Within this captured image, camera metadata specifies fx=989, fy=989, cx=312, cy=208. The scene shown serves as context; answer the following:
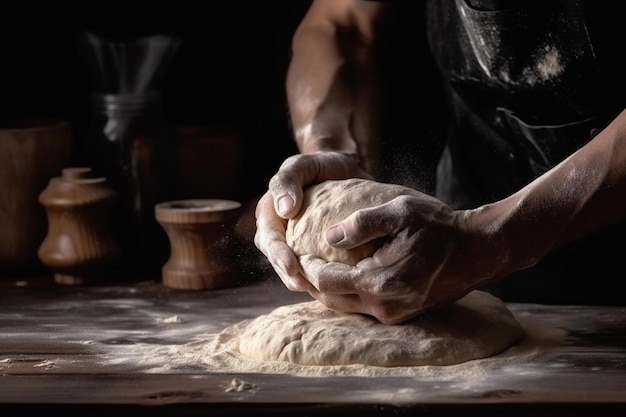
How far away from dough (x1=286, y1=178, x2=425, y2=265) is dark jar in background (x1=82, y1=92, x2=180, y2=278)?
827 millimetres

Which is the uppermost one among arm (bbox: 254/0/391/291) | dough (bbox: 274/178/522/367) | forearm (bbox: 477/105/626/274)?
arm (bbox: 254/0/391/291)

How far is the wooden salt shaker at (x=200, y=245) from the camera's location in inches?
92.1

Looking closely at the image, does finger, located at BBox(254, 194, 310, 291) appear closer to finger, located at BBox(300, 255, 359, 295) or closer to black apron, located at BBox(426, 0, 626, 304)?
finger, located at BBox(300, 255, 359, 295)

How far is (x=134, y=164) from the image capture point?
2588 millimetres

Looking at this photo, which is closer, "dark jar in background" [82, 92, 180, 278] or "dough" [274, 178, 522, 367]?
"dough" [274, 178, 522, 367]

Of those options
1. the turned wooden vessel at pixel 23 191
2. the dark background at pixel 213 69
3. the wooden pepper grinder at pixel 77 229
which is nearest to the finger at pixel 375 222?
the wooden pepper grinder at pixel 77 229

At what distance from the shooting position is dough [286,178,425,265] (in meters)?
1.78

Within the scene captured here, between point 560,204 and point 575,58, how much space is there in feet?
1.39

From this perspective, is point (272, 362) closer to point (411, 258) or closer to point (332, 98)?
point (411, 258)

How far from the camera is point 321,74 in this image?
239 cm

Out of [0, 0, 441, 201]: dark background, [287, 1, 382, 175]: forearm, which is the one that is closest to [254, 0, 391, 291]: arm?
[287, 1, 382, 175]: forearm

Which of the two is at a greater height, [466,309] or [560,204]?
[560,204]

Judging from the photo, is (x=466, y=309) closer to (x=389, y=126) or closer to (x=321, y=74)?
(x=321, y=74)

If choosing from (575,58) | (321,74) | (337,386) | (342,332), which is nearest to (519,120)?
(575,58)
